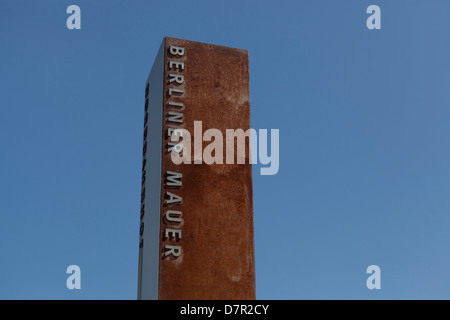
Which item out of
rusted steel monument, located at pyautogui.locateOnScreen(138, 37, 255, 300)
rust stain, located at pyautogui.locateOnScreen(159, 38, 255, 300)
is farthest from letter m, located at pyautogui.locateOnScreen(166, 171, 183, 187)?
rust stain, located at pyautogui.locateOnScreen(159, 38, 255, 300)

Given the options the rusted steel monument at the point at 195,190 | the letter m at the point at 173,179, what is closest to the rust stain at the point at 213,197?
the rusted steel monument at the point at 195,190

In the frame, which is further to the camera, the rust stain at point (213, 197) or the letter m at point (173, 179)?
the letter m at point (173, 179)

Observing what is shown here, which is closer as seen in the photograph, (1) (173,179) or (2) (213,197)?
(1) (173,179)

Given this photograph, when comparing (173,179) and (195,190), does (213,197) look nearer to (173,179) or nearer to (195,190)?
(195,190)

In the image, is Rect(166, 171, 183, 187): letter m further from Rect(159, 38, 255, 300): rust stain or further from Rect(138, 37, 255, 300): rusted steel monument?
Rect(159, 38, 255, 300): rust stain

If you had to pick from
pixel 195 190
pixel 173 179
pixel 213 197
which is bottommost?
pixel 213 197

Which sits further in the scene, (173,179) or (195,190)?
(195,190)

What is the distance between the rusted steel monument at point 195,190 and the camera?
15.7 metres

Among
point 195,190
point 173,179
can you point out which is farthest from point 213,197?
point 173,179

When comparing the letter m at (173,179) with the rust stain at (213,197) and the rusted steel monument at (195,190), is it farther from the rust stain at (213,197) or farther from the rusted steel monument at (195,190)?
the rust stain at (213,197)

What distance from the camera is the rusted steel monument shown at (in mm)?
15680

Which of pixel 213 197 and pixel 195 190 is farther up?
pixel 195 190

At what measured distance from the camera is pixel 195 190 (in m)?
16.4
